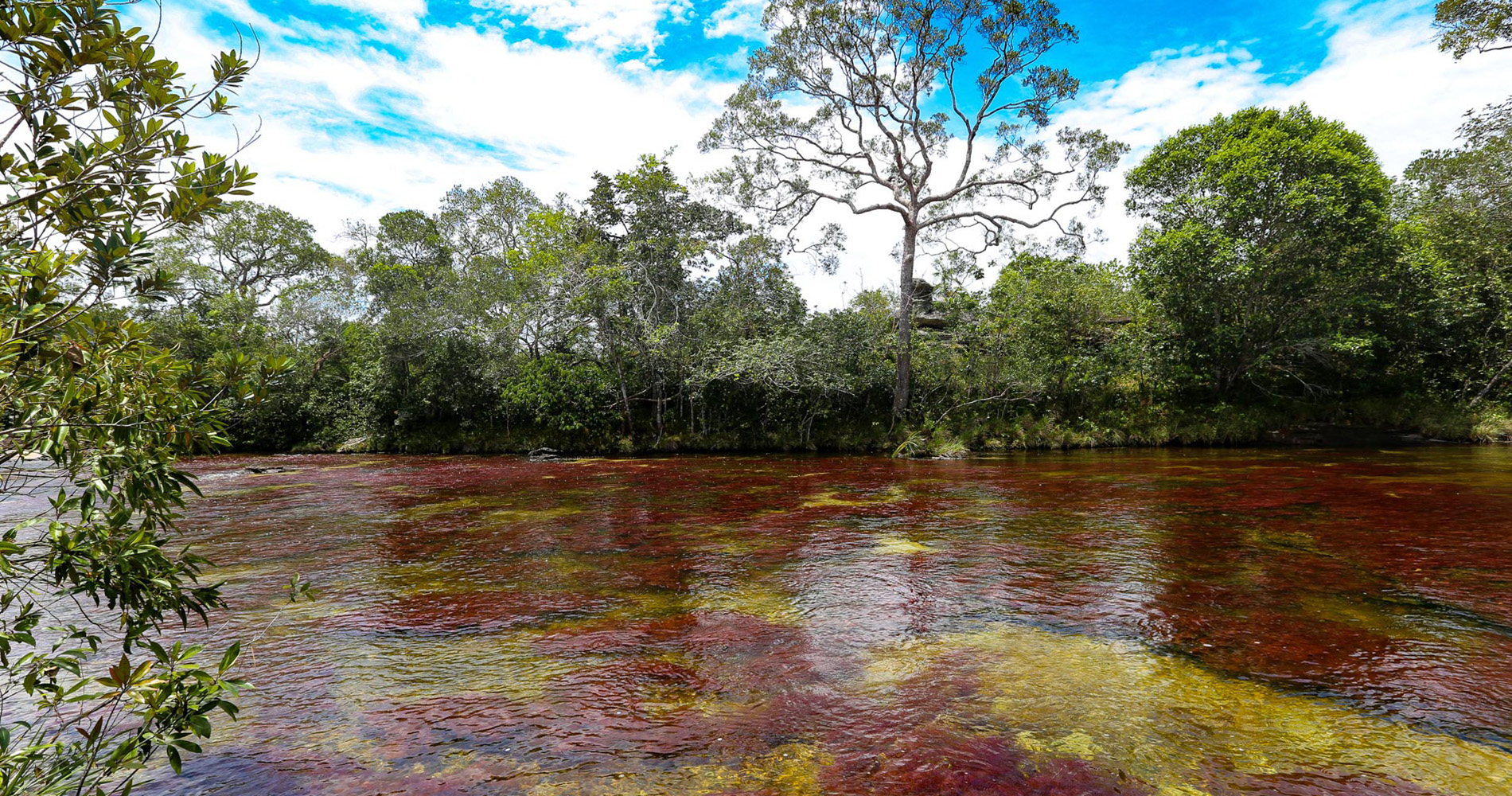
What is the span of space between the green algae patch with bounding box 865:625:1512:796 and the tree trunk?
18582 mm

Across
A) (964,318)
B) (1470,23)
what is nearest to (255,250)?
(964,318)

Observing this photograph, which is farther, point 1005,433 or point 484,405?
point 484,405

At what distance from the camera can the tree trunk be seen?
2245 centimetres

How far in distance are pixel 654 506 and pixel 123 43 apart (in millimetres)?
9043

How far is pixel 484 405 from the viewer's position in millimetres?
25578

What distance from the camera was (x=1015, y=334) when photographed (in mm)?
22500

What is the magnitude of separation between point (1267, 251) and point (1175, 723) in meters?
24.0

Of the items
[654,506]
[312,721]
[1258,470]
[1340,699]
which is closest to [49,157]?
[312,721]

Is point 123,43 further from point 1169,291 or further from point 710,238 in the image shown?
point 1169,291

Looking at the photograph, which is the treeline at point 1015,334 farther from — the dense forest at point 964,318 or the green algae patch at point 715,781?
the green algae patch at point 715,781

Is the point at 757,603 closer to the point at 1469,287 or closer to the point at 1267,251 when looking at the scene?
the point at 1267,251

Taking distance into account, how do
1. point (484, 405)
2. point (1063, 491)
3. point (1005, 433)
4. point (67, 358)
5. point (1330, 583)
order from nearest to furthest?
point (67, 358), point (1330, 583), point (1063, 491), point (1005, 433), point (484, 405)

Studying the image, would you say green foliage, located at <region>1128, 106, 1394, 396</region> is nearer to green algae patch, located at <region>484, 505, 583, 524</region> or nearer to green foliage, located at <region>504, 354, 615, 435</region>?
green foliage, located at <region>504, 354, 615, 435</region>

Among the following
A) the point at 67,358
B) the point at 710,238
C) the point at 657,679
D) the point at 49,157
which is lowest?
the point at 657,679
